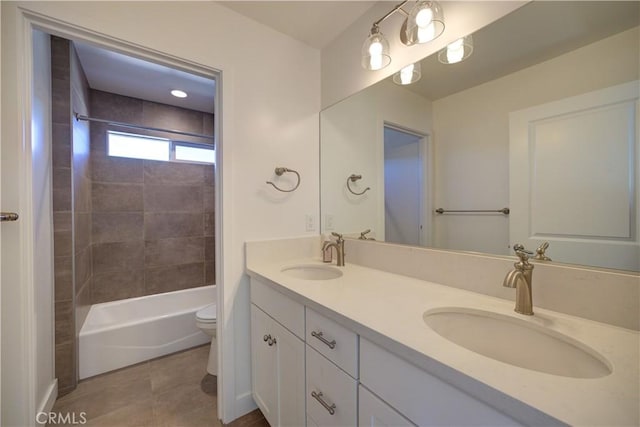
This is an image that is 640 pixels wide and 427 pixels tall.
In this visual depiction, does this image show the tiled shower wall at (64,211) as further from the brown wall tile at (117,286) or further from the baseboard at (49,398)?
the brown wall tile at (117,286)

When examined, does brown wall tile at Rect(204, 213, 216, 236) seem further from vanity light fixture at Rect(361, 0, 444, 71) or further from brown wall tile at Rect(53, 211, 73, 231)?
vanity light fixture at Rect(361, 0, 444, 71)

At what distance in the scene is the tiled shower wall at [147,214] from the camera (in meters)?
2.34

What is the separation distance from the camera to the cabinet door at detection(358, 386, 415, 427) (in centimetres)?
64

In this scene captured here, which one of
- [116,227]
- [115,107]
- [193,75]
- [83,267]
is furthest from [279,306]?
[115,107]

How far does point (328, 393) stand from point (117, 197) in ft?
8.65

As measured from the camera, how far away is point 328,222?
1.79m

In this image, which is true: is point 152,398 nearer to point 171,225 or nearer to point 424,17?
point 171,225

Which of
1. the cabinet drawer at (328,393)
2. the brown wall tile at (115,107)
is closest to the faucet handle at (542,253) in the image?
the cabinet drawer at (328,393)

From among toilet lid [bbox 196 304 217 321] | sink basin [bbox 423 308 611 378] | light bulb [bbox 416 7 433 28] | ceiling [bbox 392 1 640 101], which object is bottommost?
toilet lid [bbox 196 304 217 321]

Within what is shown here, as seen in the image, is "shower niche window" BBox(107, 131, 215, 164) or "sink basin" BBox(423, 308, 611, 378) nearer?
"sink basin" BBox(423, 308, 611, 378)

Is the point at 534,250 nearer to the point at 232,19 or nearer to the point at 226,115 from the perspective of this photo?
the point at 226,115

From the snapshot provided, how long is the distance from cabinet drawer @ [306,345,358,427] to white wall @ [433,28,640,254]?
73 centimetres

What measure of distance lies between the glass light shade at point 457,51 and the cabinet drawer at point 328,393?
1.34 m

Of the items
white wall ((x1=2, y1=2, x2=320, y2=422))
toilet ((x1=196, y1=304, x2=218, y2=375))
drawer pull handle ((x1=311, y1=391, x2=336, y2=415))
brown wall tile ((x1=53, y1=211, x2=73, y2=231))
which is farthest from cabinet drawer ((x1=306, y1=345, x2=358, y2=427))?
brown wall tile ((x1=53, y1=211, x2=73, y2=231))
